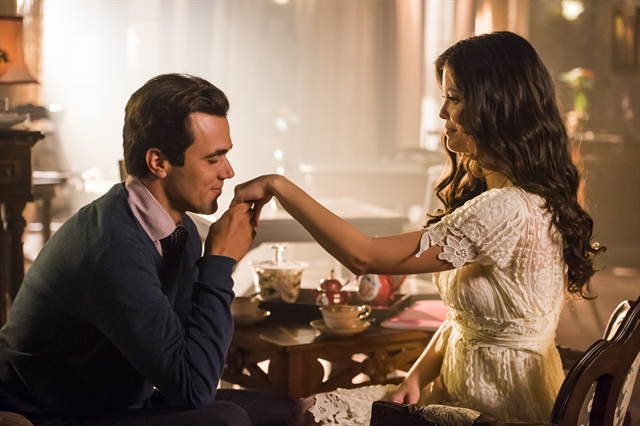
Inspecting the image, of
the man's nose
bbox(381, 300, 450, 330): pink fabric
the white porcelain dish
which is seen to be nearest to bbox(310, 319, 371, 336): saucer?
bbox(381, 300, 450, 330): pink fabric

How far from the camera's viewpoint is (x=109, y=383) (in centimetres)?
153

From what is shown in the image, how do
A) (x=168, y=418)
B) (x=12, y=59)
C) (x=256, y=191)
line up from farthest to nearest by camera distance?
1. (x=12, y=59)
2. (x=256, y=191)
3. (x=168, y=418)

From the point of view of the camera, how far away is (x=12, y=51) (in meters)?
3.25

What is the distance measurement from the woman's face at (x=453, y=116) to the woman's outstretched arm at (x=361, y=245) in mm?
236

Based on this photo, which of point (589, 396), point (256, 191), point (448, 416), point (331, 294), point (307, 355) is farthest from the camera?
point (331, 294)

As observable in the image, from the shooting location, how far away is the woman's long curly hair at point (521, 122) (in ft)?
5.14

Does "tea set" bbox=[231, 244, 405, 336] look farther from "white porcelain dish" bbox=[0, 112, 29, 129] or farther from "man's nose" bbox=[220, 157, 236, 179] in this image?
"white porcelain dish" bbox=[0, 112, 29, 129]

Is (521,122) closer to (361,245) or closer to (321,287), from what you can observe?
(361,245)

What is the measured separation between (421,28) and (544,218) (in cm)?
292

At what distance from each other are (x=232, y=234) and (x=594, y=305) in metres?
2.68

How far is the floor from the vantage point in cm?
362

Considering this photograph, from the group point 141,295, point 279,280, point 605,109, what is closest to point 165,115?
point 141,295

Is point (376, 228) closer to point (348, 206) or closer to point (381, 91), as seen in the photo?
point (348, 206)

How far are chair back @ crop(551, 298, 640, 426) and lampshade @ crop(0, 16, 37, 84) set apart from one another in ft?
8.91
